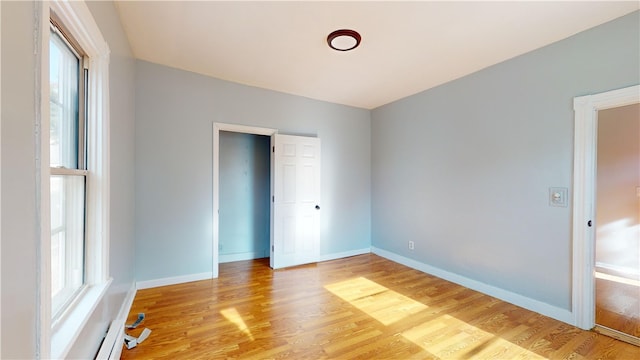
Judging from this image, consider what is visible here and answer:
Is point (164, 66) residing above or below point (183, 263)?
above

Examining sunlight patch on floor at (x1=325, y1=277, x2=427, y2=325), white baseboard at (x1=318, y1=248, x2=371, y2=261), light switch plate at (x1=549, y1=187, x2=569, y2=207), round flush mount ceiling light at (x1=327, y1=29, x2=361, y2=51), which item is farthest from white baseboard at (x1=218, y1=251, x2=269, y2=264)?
light switch plate at (x1=549, y1=187, x2=569, y2=207)

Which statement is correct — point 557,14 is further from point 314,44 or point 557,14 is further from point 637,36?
point 314,44

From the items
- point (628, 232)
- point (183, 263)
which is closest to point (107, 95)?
point (183, 263)

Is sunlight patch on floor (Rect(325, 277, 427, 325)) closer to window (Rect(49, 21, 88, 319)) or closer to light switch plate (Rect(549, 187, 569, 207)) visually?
light switch plate (Rect(549, 187, 569, 207))

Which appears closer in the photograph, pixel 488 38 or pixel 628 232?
pixel 488 38

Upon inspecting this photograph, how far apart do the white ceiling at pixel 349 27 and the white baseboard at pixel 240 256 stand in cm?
269

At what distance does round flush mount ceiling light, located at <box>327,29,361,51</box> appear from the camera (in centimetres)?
235

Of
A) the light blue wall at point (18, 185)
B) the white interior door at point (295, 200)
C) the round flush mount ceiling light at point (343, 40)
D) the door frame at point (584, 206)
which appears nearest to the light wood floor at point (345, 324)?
the door frame at point (584, 206)

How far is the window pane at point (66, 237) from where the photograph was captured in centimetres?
126

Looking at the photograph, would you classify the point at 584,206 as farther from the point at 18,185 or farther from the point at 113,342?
the point at 113,342

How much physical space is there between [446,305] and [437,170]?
5.65 ft

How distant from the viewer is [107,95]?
5.58 ft

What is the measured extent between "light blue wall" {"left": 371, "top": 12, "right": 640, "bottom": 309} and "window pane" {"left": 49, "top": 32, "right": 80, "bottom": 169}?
3676 millimetres

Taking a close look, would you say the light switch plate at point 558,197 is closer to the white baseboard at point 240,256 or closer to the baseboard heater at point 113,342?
the baseboard heater at point 113,342
